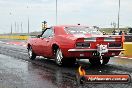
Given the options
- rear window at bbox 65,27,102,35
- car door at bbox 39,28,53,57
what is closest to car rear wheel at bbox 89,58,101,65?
rear window at bbox 65,27,102,35

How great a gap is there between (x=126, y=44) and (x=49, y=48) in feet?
22.0

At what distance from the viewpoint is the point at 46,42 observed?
1397 cm

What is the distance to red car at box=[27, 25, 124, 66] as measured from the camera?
11.8m

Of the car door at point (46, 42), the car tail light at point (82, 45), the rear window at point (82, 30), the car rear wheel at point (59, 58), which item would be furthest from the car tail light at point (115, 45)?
the car door at point (46, 42)

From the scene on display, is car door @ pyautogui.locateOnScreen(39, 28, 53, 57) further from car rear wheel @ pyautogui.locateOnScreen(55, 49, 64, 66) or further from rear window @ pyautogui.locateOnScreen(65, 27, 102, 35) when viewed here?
rear window @ pyautogui.locateOnScreen(65, 27, 102, 35)

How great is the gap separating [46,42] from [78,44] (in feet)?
7.95

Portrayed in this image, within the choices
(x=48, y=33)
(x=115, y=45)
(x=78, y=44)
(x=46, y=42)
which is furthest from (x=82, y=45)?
(x=48, y=33)

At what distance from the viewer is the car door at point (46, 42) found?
44.9 ft

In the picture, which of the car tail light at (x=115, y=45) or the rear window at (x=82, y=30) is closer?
the car tail light at (x=115, y=45)

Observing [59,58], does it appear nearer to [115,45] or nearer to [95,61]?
[95,61]

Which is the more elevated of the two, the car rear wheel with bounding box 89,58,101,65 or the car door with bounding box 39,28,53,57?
the car door with bounding box 39,28,53,57

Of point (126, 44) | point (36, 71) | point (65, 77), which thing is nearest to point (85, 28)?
point (36, 71)

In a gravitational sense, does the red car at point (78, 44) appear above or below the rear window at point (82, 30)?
below

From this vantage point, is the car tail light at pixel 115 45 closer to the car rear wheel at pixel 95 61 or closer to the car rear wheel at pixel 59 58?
the car rear wheel at pixel 95 61
